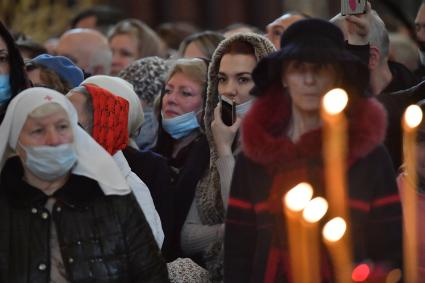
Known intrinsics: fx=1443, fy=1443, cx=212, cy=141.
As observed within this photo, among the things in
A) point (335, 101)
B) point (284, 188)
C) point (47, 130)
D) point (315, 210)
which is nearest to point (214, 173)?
point (47, 130)

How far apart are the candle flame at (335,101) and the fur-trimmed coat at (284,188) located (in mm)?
168

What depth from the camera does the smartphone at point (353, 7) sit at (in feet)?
25.5

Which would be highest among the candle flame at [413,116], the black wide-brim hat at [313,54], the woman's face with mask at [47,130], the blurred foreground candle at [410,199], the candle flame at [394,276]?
the black wide-brim hat at [313,54]

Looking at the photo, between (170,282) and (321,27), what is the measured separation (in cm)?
151

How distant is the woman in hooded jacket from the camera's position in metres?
6.27

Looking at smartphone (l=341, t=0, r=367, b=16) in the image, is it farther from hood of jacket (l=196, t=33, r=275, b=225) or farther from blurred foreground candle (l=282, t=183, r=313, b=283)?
blurred foreground candle (l=282, t=183, r=313, b=283)

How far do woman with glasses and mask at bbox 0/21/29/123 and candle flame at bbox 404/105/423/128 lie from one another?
2.12 meters

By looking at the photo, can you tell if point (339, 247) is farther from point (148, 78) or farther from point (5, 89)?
point (148, 78)

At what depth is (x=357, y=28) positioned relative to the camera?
7969 mm

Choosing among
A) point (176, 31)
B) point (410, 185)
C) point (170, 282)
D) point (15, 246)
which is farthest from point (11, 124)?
point (176, 31)

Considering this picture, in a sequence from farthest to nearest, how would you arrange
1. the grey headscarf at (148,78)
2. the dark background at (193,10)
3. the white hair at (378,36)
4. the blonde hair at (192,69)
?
the dark background at (193,10) → the grey headscarf at (148,78) → the blonde hair at (192,69) → the white hair at (378,36)

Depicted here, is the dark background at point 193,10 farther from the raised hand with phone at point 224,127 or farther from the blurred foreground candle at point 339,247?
the blurred foreground candle at point 339,247

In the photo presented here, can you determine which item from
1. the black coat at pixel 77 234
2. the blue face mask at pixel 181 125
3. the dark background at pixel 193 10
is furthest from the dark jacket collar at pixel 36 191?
the dark background at pixel 193 10

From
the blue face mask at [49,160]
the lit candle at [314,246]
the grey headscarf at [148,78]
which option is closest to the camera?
the lit candle at [314,246]
